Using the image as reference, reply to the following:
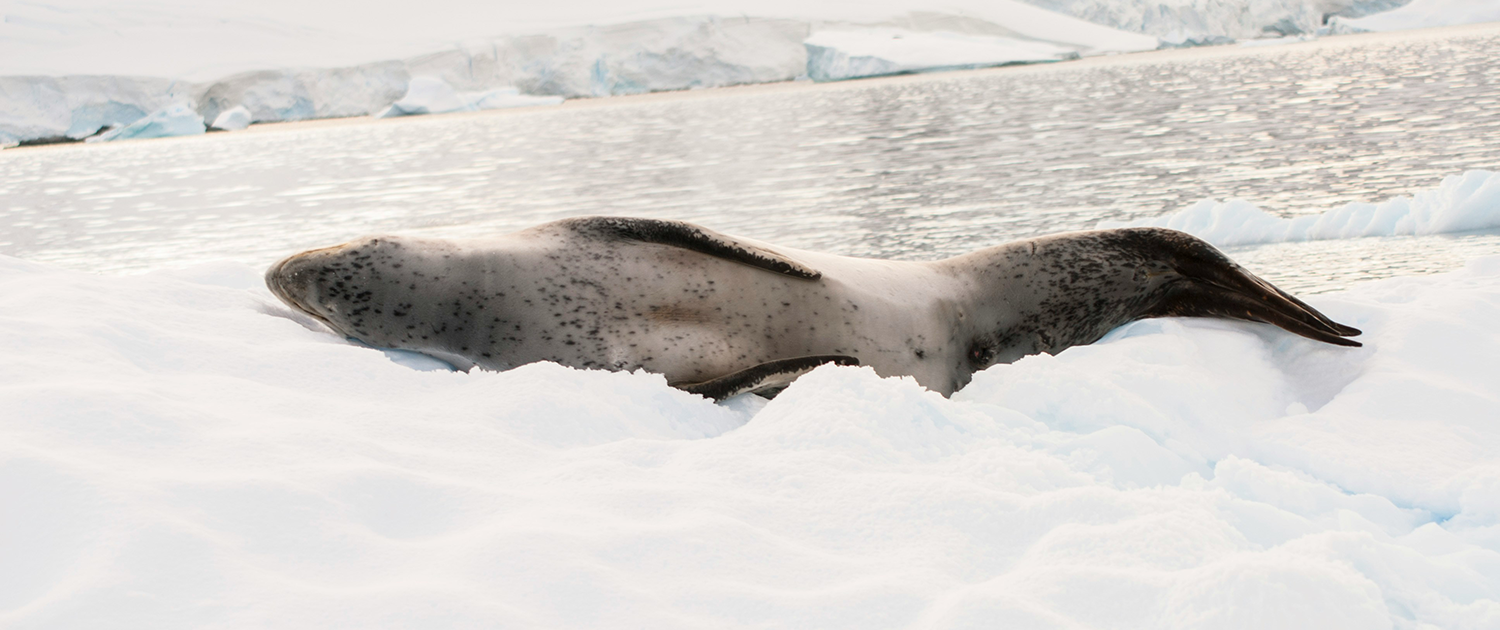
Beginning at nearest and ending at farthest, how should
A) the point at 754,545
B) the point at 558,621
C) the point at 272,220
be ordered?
the point at 558,621 → the point at 754,545 → the point at 272,220

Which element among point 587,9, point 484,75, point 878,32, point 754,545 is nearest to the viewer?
point 754,545

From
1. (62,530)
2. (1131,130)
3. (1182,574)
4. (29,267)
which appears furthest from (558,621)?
(1131,130)

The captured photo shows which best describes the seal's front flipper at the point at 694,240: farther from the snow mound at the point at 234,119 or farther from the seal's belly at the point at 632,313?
the snow mound at the point at 234,119

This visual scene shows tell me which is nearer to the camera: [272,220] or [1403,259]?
[1403,259]

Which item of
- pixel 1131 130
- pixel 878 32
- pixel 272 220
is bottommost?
pixel 272 220

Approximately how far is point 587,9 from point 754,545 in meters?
66.6

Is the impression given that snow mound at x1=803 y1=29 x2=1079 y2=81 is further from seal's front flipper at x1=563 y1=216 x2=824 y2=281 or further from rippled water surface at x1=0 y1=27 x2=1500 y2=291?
seal's front flipper at x1=563 y1=216 x2=824 y2=281

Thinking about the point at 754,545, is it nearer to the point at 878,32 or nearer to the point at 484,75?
the point at 484,75

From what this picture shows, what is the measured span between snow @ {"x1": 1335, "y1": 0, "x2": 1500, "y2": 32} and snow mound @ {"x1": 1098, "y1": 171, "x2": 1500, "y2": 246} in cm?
6610

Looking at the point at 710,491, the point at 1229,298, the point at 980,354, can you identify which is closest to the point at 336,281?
the point at 710,491

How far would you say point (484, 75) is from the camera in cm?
4641

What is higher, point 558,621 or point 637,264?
point 637,264

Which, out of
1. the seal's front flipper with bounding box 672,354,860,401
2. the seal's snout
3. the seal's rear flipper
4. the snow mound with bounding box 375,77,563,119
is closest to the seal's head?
the seal's snout

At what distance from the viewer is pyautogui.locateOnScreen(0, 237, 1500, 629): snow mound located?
4.31 ft
